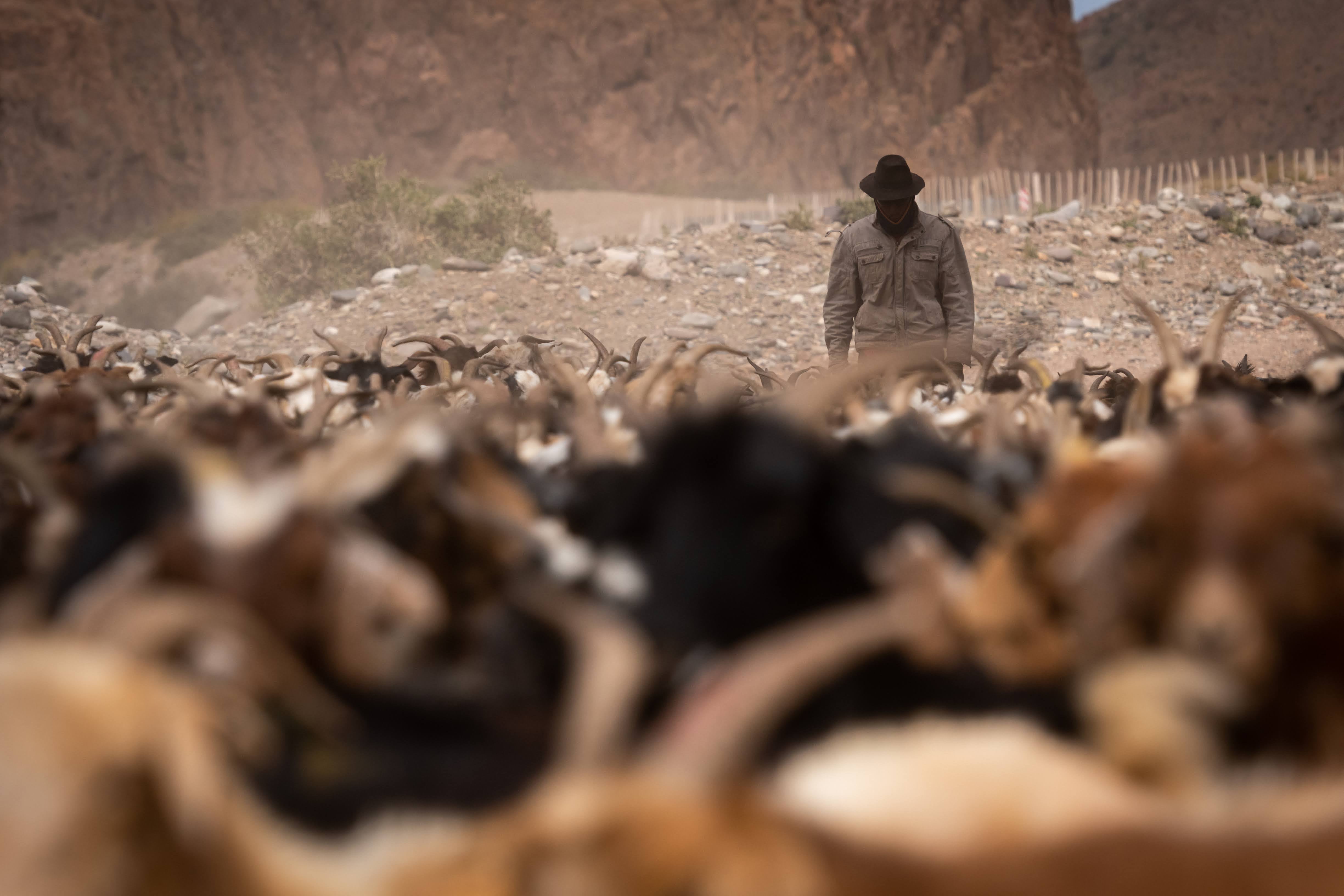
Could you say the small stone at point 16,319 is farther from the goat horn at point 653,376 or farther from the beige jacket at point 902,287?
the goat horn at point 653,376

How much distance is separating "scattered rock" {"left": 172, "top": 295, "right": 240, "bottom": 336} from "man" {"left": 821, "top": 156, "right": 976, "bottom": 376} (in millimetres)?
19043

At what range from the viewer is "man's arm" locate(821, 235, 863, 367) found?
19.5ft

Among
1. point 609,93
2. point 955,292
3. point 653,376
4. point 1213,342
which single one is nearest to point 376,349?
point 653,376

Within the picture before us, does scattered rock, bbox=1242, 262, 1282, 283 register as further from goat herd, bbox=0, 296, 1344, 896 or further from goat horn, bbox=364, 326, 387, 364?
goat herd, bbox=0, 296, 1344, 896

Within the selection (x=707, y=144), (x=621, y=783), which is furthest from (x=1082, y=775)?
(x=707, y=144)

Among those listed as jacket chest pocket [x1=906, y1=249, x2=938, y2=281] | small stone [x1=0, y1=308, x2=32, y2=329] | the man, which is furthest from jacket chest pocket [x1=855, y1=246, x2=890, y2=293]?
small stone [x1=0, y1=308, x2=32, y2=329]

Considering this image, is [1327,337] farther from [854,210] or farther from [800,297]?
[854,210]

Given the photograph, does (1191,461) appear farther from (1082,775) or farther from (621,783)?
(621,783)

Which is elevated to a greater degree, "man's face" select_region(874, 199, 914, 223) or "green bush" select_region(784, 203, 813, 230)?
"green bush" select_region(784, 203, 813, 230)

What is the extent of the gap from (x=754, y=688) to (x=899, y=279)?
18.3 feet

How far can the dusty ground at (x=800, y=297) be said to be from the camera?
42.1 ft

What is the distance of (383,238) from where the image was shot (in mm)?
19125

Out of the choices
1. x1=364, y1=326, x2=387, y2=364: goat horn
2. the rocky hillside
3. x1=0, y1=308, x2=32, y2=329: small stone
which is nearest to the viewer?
x1=364, y1=326, x2=387, y2=364: goat horn

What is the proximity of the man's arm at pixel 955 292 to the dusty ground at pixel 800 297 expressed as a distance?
17.7 feet
